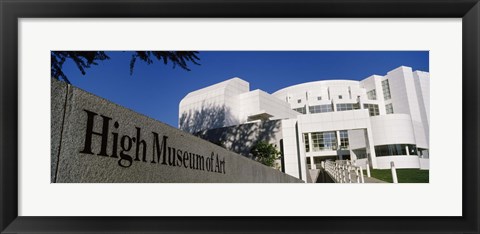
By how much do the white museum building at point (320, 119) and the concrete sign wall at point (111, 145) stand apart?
25382 millimetres

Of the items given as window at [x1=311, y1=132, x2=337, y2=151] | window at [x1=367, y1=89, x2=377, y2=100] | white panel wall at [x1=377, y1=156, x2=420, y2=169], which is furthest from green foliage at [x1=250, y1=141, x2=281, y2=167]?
window at [x1=367, y1=89, x2=377, y2=100]

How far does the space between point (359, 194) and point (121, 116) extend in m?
1.77

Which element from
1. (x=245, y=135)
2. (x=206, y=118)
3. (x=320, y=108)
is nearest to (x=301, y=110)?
(x=320, y=108)

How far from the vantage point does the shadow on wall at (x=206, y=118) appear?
38.4 meters

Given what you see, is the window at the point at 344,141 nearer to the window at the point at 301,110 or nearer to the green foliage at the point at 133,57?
the window at the point at 301,110

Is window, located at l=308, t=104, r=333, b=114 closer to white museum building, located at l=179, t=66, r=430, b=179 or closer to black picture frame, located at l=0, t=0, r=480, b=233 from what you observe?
white museum building, located at l=179, t=66, r=430, b=179

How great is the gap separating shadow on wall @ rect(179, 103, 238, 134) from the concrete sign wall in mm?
33417

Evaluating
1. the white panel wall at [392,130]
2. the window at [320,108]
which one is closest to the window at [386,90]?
the window at [320,108]

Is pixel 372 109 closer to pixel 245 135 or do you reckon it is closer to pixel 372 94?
pixel 372 94

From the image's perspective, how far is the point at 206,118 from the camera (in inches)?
1624

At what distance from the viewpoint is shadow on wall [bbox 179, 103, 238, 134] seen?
3837cm
